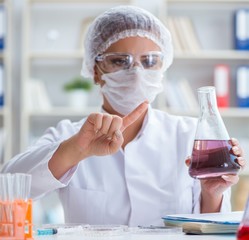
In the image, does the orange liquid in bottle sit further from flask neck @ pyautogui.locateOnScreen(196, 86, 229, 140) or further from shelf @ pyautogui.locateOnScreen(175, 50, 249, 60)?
shelf @ pyautogui.locateOnScreen(175, 50, 249, 60)

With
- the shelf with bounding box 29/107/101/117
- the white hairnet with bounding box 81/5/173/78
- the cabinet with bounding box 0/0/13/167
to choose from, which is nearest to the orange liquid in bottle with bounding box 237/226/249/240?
the white hairnet with bounding box 81/5/173/78

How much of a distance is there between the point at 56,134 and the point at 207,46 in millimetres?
2342

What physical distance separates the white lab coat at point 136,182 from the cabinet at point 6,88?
6.47 ft

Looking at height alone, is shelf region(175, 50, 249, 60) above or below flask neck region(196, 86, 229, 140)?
above

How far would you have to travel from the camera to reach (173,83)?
163 inches

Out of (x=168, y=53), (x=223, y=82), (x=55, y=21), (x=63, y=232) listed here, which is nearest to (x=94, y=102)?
(x=55, y=21)

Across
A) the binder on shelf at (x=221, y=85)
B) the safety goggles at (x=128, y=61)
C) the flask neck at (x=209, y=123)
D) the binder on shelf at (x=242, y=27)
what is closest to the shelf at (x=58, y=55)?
the binder on shelf at (x=221, y=85)

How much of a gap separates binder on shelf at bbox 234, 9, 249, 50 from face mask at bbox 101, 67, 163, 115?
2094 mm

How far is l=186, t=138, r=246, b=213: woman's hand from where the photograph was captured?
1521 millimetres

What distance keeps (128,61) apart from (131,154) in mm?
297

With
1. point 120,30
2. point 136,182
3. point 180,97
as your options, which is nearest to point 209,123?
point 136,182

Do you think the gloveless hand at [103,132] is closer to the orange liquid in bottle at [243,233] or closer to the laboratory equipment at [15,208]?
the laboratory equipment at [15,208]

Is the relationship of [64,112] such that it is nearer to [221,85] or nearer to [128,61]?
[221,85]

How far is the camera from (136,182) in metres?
1.93
